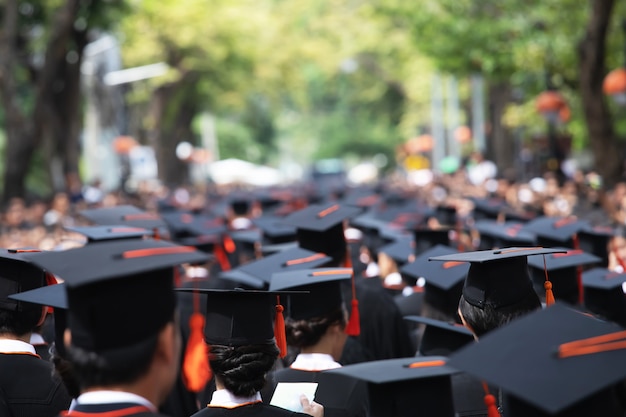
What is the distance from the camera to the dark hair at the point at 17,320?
4145 mm

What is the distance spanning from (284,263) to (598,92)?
995cm

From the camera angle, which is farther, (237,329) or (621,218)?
(621,218)

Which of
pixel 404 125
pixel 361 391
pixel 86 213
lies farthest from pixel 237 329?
pixel 404 125

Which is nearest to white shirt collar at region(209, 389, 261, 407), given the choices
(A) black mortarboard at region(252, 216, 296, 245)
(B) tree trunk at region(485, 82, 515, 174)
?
(A) black mortarboard at region(252, 216, 296, 245)

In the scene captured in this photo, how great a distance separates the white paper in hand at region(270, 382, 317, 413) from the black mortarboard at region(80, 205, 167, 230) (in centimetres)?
355

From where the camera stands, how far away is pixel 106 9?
20953mm

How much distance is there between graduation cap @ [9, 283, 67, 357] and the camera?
3.93 metres

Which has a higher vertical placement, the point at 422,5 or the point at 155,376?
the point at 422,5

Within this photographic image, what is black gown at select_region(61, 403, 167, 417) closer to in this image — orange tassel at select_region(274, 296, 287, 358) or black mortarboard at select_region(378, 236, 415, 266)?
orange tassel at select_region(274, 296, 287, 358)

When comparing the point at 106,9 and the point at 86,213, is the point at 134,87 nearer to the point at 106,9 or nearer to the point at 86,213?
the point at 106,9

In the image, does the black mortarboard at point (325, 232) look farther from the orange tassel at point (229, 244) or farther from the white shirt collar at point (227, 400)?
the orange tassel at point (229, 244)

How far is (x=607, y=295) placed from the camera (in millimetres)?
5512

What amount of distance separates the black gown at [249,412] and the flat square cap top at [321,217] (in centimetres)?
289

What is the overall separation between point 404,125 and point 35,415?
4975 cm
